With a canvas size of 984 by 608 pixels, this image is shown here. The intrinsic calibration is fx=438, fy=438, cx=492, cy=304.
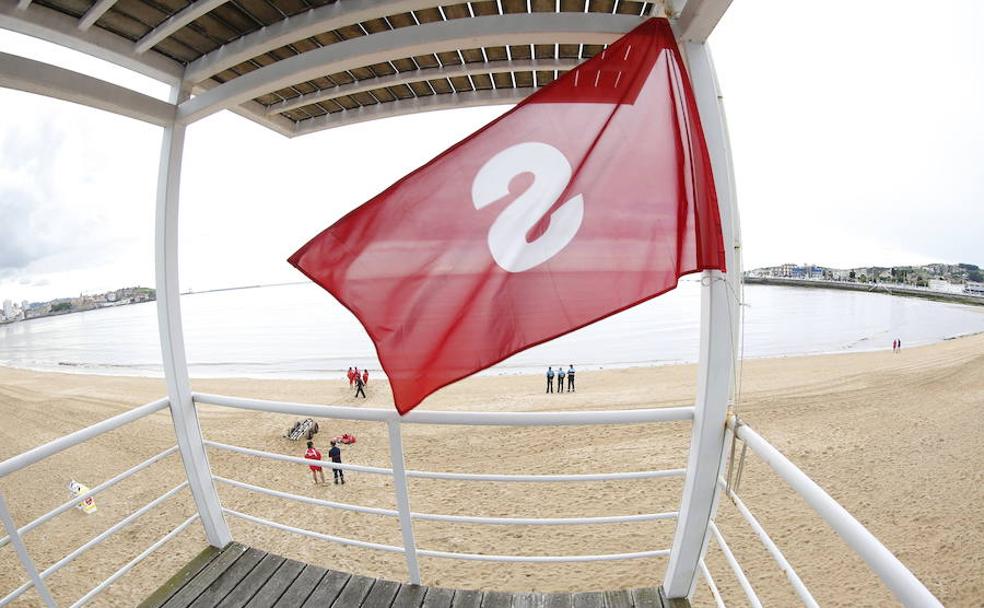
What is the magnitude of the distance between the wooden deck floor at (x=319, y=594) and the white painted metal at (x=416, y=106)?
241 cm

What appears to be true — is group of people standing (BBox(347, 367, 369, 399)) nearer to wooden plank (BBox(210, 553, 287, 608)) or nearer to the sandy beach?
the sandy beach

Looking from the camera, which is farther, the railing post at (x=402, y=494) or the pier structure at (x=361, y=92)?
the railing post at (x=402, y=494)

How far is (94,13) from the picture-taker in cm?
170

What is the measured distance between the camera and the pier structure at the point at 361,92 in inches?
62.1

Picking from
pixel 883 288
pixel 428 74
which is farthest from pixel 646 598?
pixel 883 288

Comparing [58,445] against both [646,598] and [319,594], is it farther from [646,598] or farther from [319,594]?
[646,598]

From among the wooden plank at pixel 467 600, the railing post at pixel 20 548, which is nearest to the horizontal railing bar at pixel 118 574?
the railing post at pixel 20 548

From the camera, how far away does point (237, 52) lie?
192cm

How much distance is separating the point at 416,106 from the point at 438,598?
2.51m

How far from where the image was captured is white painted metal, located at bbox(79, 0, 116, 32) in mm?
1662

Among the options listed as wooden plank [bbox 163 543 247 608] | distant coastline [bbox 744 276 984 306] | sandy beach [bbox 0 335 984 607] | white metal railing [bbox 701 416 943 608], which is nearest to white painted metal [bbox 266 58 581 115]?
white metal railing [bbox 701 416 943 608]

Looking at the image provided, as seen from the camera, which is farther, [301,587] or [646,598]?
[301,587]

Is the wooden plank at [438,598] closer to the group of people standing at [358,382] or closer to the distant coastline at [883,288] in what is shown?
the group of people standing at [358,382]

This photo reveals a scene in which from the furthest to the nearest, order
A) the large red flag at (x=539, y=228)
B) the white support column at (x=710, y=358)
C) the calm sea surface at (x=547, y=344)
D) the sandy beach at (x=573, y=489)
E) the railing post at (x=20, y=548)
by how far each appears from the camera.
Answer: the calm sea surface at (x=547, y=344), the sandy beach at (x=573, y=489), the railing post at (x=20, y=548), the white support column at (x=710, y=358), the large red flag at (x=539, y=228)
